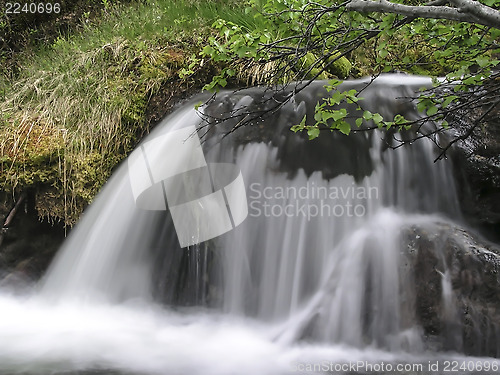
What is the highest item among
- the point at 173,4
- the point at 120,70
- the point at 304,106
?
the point at 173,4

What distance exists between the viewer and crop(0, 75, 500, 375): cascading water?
3033 mm

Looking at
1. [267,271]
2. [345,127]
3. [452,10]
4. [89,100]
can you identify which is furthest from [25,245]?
[452,10]

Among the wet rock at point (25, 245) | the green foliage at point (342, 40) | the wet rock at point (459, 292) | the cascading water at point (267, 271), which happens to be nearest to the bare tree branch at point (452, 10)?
the green foliage at point (342, 40)

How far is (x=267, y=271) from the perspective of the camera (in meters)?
3.58

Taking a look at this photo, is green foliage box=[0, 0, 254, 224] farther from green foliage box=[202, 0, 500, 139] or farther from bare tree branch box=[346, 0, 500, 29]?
bare tree branch box=[346, 0, 500, 29]

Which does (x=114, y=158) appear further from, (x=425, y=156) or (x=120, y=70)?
(x=425, y=156)

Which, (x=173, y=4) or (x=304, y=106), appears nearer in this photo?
(x=304, y=106)

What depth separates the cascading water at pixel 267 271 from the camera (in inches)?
119

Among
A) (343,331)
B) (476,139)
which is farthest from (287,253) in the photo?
(476,139)

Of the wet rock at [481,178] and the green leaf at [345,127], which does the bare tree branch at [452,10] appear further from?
the wet rock at [481,178]

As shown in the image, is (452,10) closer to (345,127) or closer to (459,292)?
(345,127)

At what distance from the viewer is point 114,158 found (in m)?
4.43

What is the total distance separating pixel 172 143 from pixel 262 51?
6.00 feet

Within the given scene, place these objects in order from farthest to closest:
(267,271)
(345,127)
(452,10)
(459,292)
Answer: (267,271)
(459,292)
(345,127)
(452,10)
